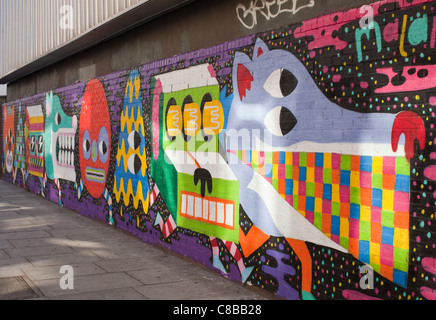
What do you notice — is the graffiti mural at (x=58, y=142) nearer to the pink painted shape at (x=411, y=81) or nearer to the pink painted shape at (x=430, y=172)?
the pink painted shape at (x=411, y=81)

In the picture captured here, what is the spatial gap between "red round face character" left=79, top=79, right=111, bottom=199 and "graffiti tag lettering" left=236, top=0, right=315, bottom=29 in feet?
15.3

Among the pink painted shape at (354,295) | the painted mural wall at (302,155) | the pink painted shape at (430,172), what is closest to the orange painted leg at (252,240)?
the painted mural wall at (302,155)

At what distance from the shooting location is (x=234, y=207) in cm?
586

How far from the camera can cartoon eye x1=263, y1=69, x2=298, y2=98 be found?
498 centimetres

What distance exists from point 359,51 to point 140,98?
480 cm

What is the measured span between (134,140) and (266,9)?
12.8 feet

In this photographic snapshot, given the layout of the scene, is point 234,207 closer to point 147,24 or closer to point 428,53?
point 428,53

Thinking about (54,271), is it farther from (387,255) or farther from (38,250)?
(387,255)

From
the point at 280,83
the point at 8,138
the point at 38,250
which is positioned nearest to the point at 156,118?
the point at 38,250

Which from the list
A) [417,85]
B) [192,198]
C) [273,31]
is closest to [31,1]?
[192,198]

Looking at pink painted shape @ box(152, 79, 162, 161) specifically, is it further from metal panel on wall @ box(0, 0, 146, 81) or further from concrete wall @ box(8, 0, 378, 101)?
metal panel on wall @ box(0, 0, 146, 81)

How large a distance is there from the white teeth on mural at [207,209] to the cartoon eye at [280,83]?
1.45m

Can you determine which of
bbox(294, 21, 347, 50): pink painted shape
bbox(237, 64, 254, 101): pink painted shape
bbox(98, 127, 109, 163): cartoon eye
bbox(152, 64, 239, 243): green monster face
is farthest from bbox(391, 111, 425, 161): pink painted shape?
bbox(98, 127, 109, 163): cartoon eye
